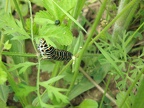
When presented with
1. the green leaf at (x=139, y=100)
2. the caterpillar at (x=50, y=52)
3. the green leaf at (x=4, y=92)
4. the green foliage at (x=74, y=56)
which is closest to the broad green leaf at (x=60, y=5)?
the green foliage at (x=74, y=56)

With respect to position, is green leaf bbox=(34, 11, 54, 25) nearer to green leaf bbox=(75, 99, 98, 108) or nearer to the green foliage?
the green foliage

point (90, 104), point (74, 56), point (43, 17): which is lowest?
point (90, 104)

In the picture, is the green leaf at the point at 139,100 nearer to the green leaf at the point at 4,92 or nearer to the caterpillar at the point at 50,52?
the caterpillar at the point at 50,52

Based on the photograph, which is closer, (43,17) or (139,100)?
(43,17)

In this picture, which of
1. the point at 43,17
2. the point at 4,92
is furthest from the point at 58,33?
the point at 4,92

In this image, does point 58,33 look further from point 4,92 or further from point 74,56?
point 4,92

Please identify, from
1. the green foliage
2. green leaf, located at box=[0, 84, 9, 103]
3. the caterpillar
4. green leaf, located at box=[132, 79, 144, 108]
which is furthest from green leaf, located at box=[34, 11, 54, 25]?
green leaf, located at box=[0, 84, 9, 103]

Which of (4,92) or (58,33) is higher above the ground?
(58,33)

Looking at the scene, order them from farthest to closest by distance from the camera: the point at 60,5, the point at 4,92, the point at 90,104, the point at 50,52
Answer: the point at 4,92 → the point at 90,104 → the point at 50,52 → the point at 60,5

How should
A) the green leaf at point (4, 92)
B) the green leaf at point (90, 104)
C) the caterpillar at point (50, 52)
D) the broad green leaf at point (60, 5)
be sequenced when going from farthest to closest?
the green leaf at point (4, 92)
the green leaf at point (90, 104)
the caterpillar at point (50, 52)
the broad green leaf at point (60, 5)

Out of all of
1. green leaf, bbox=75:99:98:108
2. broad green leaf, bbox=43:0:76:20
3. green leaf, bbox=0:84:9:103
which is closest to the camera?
broad green leaf, bbox=43:0:76:20
